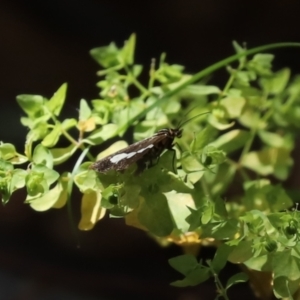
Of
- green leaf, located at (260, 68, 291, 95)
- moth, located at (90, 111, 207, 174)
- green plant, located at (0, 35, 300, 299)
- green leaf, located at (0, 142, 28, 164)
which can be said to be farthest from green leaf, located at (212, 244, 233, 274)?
green leaf, located at (260, 68, 291, 95)

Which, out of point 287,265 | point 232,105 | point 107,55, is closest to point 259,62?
point 232,105

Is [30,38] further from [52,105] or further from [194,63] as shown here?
[52,105]

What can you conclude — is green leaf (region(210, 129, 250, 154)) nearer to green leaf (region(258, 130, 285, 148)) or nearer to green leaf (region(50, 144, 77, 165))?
green leaf (region(258, 130, 285, 148))

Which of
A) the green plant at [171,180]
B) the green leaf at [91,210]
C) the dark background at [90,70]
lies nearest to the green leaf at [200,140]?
the green plant at [171,180]

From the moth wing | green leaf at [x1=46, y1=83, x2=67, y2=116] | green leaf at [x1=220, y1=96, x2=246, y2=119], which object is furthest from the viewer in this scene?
green leaf at [x1=220, y1=96, x2=246, y2=119]

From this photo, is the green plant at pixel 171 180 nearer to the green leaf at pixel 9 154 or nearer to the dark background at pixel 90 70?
the green leaf at pixel 9 154

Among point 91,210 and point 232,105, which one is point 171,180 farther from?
point 232,105

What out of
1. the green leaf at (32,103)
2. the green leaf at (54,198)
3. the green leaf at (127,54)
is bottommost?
the green leaf at (54,198)
